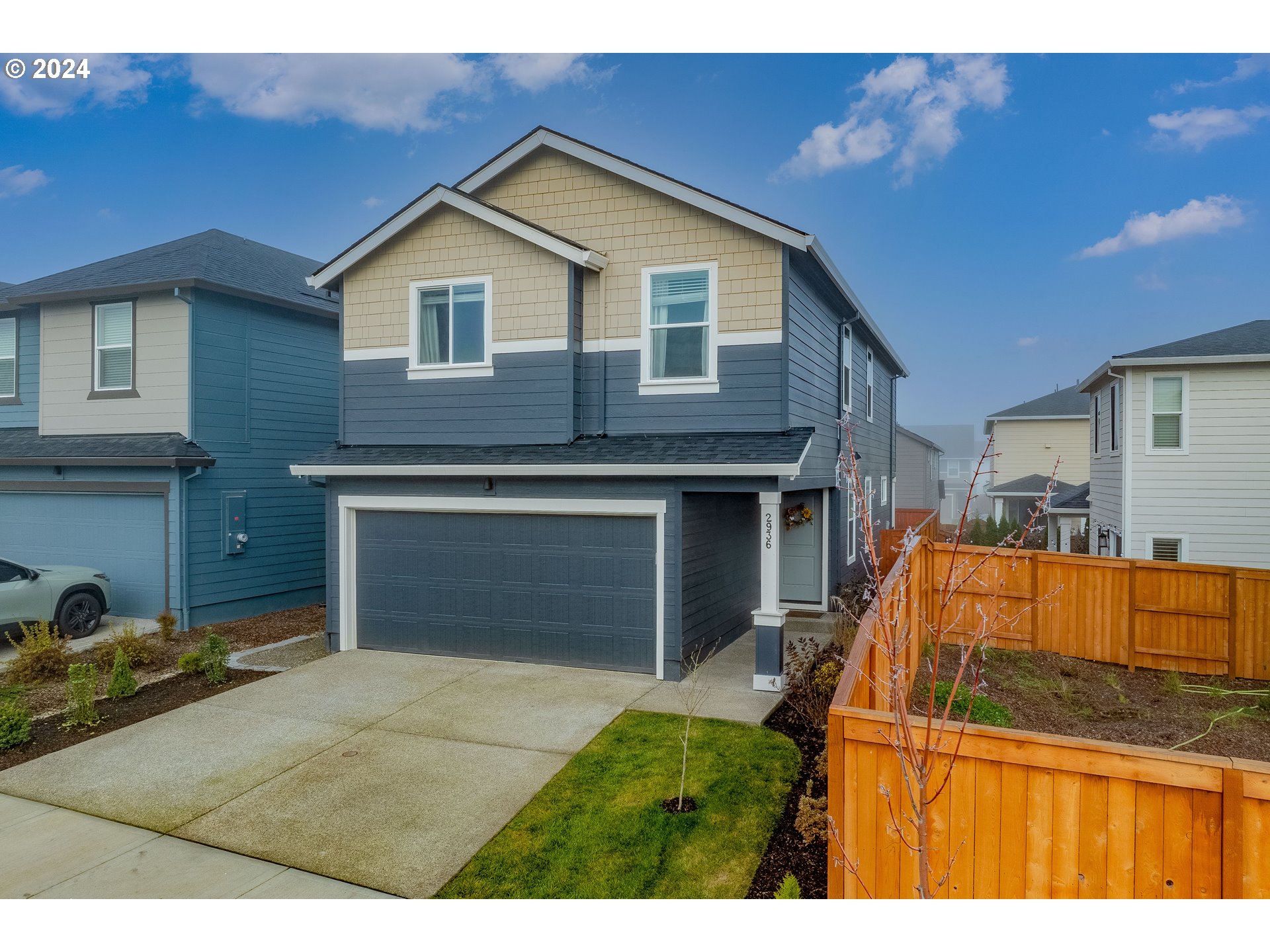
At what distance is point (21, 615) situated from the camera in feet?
33.0

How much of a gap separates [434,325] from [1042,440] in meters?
25.7

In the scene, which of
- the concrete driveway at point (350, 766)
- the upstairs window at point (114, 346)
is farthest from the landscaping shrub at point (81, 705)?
the upstairs window at point (114, 346)

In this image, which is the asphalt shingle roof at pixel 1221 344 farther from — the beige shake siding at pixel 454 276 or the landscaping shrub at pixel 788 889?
the landscaping shrub at pixel 788 889

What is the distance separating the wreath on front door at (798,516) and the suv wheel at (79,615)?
11.1 m

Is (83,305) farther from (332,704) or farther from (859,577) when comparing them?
(859,577)

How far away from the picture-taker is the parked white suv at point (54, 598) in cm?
997

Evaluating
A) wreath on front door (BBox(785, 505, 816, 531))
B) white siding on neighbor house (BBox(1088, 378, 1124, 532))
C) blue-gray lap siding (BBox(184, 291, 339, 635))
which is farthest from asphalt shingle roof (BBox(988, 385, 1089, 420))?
blue-gray lap siding (BBox(184, 291, 339, 635))

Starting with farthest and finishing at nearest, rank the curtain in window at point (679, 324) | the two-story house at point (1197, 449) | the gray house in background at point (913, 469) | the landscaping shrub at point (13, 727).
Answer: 1. the gray house in background at point (913, 469)
2. the two-story house at point (1197, 449)
3. the curtain in window at point (679, 324)
4. the landscaping shrub at point (13, 727)

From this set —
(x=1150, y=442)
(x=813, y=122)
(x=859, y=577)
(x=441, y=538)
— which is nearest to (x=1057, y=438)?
(x=1150, y=442)

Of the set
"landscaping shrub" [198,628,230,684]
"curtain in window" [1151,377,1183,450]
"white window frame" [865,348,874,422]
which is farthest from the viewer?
"white window frame" [865,348,874,422]

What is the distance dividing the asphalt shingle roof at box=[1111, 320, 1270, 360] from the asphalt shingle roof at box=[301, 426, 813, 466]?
913 centimetres

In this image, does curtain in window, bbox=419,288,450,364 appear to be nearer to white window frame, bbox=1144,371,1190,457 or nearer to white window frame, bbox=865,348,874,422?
white window frame, bbox=865,348,874,422

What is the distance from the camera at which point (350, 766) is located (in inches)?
237

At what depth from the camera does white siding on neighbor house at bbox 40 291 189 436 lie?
38.0 feet
